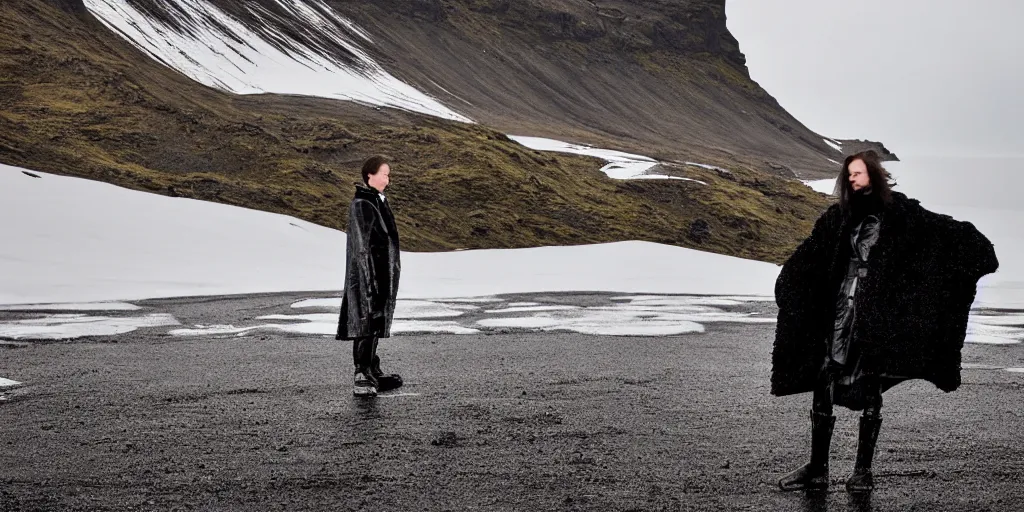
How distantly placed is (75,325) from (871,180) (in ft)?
38.1

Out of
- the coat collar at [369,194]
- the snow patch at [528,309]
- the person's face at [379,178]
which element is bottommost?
the snow patch at [528,309]

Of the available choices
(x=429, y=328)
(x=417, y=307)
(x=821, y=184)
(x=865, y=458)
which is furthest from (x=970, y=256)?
(x=821, y=184)

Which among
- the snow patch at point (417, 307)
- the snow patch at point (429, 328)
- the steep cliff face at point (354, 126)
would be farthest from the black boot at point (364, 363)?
the steep cliff face at point (354, 126)

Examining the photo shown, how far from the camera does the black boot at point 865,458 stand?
5809 millimetres

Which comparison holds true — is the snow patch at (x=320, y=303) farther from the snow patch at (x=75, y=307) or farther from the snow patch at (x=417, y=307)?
the snow patch at (x=75, y=307)

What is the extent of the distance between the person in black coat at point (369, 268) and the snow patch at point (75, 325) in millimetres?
5738

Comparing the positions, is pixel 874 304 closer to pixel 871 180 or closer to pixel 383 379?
pixel 871 180

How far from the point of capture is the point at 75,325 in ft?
47.3

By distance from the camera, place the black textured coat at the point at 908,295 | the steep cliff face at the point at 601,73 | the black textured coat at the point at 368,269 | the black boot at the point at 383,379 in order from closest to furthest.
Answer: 1. the black textured coat at the point at 908,295
2. the black textured coat at the point at 368,269
3. the black boot at the point at 383,379
4. the steep cliff face at the point at 601,73

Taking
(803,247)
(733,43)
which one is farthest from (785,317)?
(733,43)

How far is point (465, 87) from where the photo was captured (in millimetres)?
112812

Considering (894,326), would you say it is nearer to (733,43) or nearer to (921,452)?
(921,452)

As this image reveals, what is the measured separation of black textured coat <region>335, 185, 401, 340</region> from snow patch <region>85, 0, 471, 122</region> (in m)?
68.3

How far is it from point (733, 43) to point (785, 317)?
7047 inches
